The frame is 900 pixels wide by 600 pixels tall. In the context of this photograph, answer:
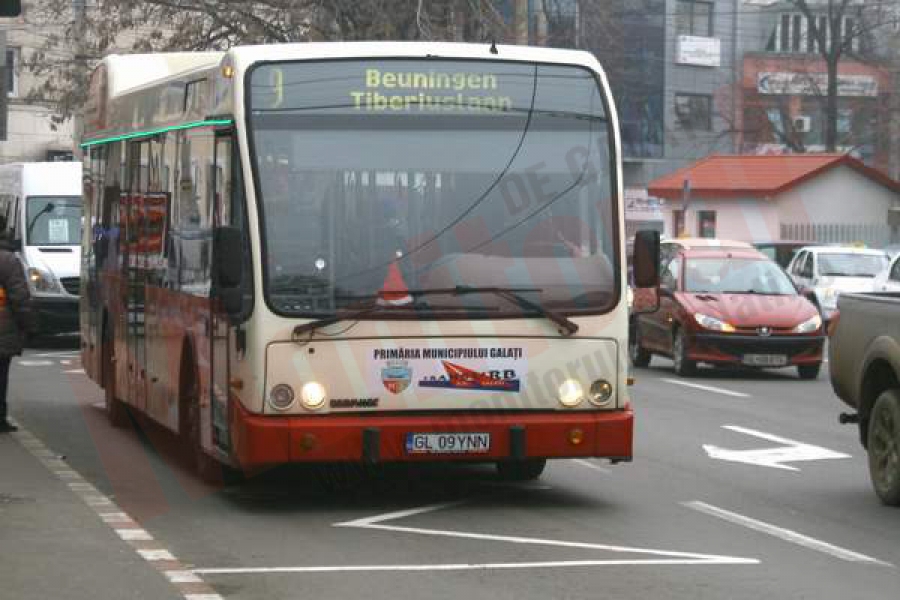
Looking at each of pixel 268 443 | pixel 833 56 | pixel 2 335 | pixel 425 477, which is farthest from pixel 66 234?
pixel 833 56

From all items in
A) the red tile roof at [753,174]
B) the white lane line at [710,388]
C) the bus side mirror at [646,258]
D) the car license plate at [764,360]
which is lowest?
the white lane line at [710,388]

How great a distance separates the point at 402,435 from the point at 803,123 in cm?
8009

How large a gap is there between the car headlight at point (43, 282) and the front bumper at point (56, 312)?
11 cm

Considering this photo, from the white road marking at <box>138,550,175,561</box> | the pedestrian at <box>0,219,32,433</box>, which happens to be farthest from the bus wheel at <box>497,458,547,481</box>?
the pedestrian at <box>0,219,32,433</box>

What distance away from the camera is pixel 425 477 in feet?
46.0

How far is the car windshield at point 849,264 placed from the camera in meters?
39.2

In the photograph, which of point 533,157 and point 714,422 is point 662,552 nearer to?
point 533,157

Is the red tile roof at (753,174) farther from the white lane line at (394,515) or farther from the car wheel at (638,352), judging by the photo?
the white lane line at (394,515)

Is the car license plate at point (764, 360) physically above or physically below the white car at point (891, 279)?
below

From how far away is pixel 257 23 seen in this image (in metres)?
37.2

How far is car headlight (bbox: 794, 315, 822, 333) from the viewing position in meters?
25.3

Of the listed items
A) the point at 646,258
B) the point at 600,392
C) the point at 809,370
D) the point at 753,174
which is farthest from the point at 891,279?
the point at 753,174

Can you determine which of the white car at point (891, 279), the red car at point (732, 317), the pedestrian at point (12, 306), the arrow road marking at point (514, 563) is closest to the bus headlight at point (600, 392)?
the arrow road marking at point (514, 563)

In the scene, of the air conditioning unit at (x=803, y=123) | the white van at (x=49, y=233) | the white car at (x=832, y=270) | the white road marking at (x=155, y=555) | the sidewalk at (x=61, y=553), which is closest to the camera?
the sidewalk at (x=61, y=553)
